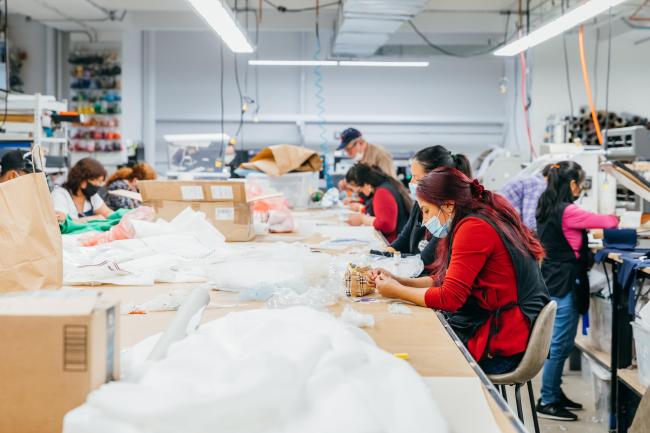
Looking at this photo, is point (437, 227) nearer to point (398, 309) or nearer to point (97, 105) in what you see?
point (398, 309)

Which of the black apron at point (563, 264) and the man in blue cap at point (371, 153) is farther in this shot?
the man in blue cap at point (371, 153)

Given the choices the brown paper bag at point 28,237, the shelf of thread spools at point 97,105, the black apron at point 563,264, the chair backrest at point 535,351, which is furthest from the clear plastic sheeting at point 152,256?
the shelf of thread spools at point 97,105

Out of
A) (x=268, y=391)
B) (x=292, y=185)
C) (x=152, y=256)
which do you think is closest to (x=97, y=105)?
(x=292, y=185)

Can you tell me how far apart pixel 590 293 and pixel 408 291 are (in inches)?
92.1

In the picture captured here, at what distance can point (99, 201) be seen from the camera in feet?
17.2

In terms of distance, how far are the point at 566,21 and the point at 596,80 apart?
6.19 metres

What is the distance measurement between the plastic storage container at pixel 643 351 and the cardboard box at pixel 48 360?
2.39 meters

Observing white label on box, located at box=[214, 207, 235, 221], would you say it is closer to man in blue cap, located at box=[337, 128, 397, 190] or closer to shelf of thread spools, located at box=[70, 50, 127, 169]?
man in blue cap, located at box=[337, 128, 397, 190]

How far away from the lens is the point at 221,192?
342 cm

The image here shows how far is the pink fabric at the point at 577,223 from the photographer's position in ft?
11.8

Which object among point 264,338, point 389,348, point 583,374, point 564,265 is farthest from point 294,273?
point 583,374

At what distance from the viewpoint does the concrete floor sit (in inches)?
129

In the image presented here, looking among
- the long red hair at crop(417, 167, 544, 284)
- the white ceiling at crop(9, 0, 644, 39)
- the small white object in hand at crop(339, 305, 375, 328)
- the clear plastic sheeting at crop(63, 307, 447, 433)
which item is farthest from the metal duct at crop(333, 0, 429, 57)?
the clear plastic sheeting at crop(63, 307, 447, 433)

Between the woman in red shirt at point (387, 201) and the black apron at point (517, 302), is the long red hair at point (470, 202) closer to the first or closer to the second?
the black apron at point (517, 302)
